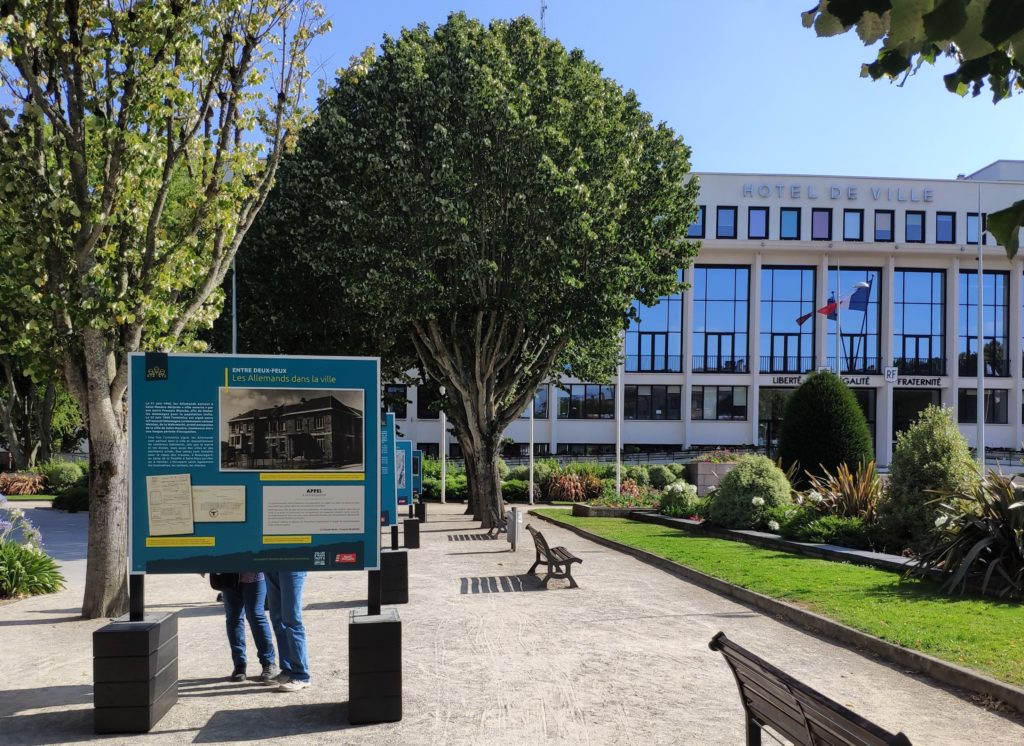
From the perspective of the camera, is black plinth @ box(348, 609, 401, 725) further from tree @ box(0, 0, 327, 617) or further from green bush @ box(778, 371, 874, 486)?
green bush @ box(778, 371, 874, 486)

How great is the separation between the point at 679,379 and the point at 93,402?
50.6 metres

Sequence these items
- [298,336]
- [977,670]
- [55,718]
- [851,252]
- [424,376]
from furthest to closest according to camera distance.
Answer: [851,252], [424,376], [298,336], [977,670], [55,718]

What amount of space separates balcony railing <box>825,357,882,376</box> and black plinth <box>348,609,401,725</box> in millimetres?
54414

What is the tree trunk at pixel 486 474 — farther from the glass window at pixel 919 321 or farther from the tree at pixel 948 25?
the glass window at pixel 919 321

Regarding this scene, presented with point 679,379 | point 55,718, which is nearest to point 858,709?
point 55,718

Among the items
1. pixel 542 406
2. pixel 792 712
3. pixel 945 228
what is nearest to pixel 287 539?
pixel 792 712

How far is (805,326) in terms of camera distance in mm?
57438

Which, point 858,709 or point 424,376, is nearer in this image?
point 858,709

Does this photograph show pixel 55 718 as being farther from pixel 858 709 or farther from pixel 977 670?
Answer: pixel 977 670

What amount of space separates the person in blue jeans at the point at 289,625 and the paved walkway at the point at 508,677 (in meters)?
0.19

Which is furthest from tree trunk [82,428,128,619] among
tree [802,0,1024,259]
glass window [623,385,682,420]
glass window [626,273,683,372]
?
glass window [623,385,682,420]

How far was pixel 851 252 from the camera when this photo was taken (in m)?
56.7

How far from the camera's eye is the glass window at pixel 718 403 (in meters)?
58.1

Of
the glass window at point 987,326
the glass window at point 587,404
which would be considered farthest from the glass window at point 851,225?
the glass window at point 587,404
